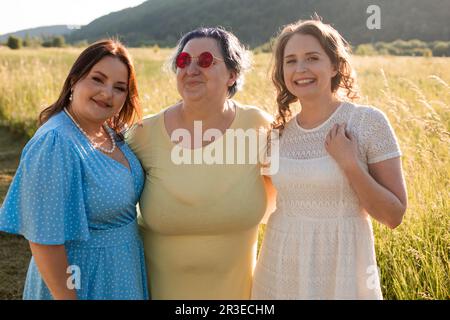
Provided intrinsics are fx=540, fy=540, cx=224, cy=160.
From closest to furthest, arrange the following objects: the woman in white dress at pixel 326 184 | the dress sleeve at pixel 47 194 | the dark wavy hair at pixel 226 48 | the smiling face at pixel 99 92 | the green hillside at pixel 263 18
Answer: the dress sleeve at pixel 47 194
the woman in white dress at pixel 326 184
the smiling face at pixel 99 92
the dark wavy hair at pixel 226 48
the green hillside at pixel 263 18

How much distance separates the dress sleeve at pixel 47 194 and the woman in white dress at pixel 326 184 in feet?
3.03

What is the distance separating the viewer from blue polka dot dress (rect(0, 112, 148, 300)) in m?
2.12

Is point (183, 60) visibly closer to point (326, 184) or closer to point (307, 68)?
point (307, 68)

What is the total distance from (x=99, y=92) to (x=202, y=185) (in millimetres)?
651

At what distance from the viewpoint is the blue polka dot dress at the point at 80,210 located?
83.3 inches

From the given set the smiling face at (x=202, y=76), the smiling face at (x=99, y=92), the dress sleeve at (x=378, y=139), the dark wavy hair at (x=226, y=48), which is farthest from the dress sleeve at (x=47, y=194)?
the dress sleeve at (x=378, y=139)

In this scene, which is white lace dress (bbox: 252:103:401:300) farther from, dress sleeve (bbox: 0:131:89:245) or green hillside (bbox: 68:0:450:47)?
green hillside (bbox: 68:0:450:47)

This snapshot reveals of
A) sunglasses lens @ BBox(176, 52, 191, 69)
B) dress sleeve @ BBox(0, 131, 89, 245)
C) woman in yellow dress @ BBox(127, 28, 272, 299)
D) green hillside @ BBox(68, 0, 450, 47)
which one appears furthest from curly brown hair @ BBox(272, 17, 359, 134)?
green hillside @ BBox(68, 0, 450, 47)

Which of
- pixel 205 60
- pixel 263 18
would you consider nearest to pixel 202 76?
pixel 205 60

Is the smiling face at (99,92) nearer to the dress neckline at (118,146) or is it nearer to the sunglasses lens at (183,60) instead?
the dress neckline at (118,146)

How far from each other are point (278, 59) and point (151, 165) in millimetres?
824

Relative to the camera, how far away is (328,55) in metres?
2.51

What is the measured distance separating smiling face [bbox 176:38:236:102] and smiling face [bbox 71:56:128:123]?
32cm
